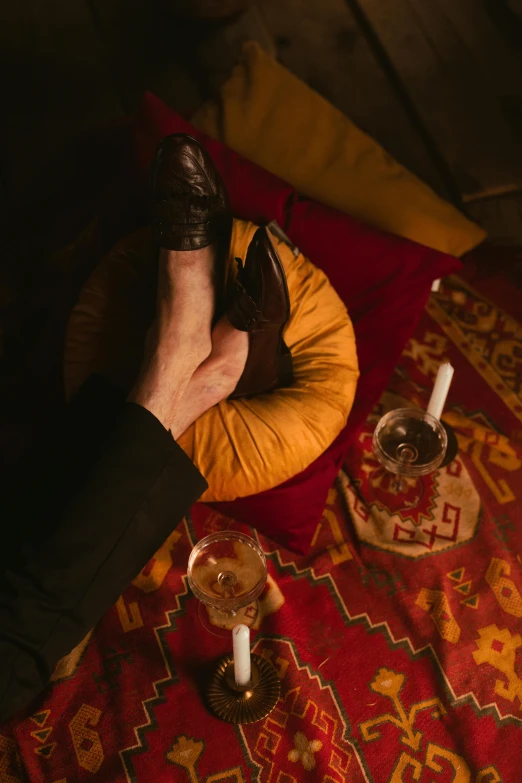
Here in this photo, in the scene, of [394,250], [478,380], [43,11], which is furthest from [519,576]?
[43,11]

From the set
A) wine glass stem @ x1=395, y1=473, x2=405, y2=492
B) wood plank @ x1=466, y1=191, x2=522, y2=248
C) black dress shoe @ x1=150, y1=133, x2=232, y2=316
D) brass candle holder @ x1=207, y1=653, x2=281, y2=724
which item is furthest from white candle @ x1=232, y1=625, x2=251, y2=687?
wood plank @ x1=466, y1=191, x2=522, y2=248

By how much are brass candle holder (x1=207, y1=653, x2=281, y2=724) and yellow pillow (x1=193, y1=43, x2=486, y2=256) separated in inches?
37.5

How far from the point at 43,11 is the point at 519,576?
1962 millimetres

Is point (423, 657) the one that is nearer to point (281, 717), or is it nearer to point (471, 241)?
point (281, 717)

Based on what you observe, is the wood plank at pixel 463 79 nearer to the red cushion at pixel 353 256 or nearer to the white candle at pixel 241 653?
the red cushion at pixel 353 256

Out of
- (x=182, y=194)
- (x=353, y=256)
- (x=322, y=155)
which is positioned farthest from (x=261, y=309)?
(x=322, y=155)

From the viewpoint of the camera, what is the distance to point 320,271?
4.60ft

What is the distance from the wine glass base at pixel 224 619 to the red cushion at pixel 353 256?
0.33 metres

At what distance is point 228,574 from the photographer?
1.18 m

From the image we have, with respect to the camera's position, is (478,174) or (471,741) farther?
(478,174)

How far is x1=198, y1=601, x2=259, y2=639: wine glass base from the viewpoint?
1220 millimetres

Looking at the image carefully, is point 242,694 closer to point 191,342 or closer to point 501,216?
point 191,342

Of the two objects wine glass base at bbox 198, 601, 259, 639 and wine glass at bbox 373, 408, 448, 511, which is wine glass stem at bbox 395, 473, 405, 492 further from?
wine glass base at bbox 198, 601, 259, 639

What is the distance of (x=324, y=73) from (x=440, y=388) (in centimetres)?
111
